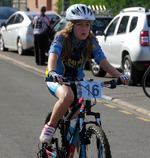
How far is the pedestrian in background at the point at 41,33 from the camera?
16656mm

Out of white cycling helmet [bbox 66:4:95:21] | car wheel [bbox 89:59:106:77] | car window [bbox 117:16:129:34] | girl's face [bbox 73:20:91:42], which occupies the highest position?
white cycling helmet [bbox 66:4:95:21]

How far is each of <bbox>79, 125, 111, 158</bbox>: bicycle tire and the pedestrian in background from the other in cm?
1241

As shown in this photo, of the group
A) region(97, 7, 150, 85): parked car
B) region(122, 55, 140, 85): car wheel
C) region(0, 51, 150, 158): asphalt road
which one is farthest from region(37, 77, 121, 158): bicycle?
region(122, 55, 140, 85): car wheel

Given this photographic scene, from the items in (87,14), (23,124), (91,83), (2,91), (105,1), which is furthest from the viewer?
(105,1)

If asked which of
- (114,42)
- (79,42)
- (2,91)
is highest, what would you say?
(79,42)

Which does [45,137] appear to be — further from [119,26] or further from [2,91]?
[119,26]

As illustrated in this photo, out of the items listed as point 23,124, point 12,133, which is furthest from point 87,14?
point 23,124

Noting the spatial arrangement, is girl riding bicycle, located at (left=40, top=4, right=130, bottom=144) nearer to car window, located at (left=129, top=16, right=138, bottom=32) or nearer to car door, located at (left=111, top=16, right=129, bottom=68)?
car window, located at (left=129, top=16, right=138, bottom=32)

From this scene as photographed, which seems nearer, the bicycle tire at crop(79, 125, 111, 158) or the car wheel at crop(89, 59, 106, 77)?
the bicycle tire at crop(79, 125, 111, 158)

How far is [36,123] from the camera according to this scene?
7961 millimetres

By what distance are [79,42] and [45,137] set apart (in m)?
0.92

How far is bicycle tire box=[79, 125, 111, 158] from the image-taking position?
164 inches

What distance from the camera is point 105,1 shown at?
86.0 feet

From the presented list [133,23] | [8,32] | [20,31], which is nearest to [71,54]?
[133,23]
